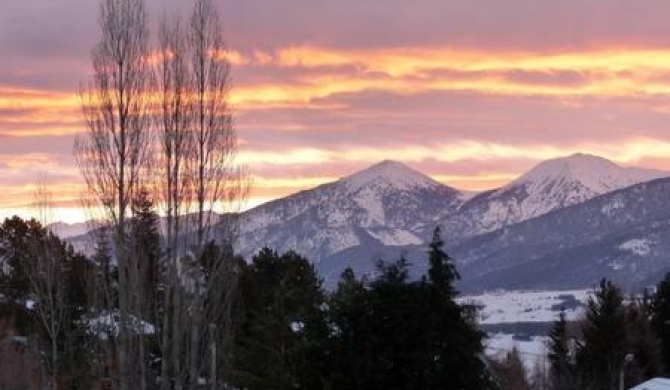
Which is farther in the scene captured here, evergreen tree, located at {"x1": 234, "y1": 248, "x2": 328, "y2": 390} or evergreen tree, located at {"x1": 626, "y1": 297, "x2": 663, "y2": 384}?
evergreen tree, located at {"x1": 626, "y1": 297, "x2": 663, "y2": 384}

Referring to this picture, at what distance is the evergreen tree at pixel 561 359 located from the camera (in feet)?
206

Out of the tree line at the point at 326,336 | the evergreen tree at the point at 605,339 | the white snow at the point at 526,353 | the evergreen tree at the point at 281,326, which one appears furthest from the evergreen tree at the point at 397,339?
the evergreen tree at the point at 605,339

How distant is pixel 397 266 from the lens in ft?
84.1

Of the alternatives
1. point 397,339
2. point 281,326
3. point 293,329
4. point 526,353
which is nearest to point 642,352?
point 293,329

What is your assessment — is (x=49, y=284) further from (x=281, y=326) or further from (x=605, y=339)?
(x=605, y=339)

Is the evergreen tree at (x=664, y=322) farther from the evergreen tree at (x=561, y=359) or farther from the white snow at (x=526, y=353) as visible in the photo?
the white snow at (x=526, y=353)

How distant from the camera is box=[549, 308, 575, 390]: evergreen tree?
6275 centimetres

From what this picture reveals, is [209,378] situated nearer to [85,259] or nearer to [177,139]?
[177,139]

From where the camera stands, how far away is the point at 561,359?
2687 inches

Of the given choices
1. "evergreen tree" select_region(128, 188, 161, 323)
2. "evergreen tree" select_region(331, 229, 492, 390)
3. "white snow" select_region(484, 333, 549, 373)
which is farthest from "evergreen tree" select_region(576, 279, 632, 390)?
"evergreen tree" select_region(331, 229, 492, 390)

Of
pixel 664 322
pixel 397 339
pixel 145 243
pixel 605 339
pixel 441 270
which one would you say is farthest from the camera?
pixel 664 322

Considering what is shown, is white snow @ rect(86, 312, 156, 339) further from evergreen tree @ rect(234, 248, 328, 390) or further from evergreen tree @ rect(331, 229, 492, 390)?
evergreen tree @ rect(331, 229, 492, 390)

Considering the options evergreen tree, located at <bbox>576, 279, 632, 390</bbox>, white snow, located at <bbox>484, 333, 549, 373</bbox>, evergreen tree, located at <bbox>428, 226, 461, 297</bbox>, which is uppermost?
evergreen tree, located at <bbox>428, 226, 461, 297</bbox>

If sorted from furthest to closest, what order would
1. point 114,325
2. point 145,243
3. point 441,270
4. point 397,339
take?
point 114,325 → point 145,243 → point 441,270 → point 397,339
